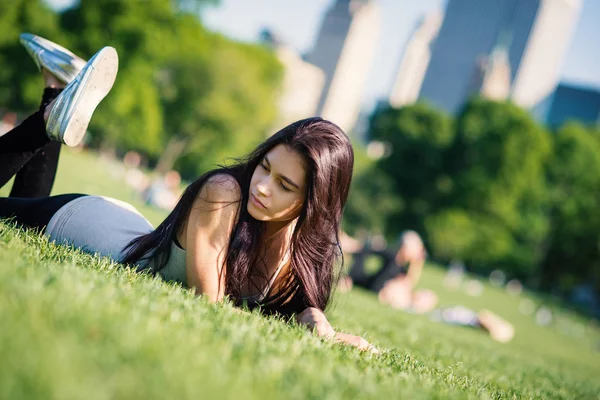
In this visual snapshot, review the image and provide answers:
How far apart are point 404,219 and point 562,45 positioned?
413 ft

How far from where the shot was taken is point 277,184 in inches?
124

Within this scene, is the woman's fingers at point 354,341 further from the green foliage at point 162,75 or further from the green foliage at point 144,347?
the green foliage at point 162,75

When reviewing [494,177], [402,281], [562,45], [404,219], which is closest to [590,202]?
[494,177]

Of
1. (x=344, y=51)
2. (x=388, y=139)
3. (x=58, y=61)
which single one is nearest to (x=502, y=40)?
(x=344, y=51)

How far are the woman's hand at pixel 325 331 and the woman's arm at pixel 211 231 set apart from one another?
0.57 meters

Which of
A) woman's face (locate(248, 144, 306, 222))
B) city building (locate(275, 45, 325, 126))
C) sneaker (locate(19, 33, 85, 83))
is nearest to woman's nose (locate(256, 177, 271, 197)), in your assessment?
woman's face (locate(248, 144, 306, 222))

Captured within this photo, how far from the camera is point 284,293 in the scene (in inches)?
145

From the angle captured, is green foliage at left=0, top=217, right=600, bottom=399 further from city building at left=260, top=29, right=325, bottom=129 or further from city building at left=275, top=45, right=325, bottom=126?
city building at left=275, top=45, right=325, bottom=126

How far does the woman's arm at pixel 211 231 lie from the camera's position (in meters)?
3.04

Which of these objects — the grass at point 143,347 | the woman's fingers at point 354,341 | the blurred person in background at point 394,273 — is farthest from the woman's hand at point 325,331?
the blurred person in background at point 394,273

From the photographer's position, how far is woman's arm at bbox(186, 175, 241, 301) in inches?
120

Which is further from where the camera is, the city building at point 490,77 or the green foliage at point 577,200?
the city building at point 490,77

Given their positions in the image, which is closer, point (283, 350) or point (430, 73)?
point (283, 350)

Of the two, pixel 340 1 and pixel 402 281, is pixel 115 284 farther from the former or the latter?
pixel 340 1
